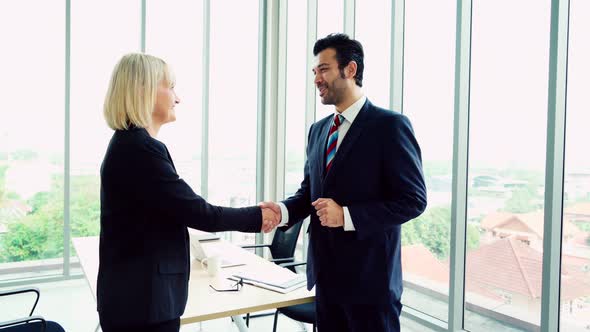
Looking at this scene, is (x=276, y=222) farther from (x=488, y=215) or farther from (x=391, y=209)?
(x=488, y=215)

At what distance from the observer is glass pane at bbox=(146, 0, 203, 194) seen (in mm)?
4785

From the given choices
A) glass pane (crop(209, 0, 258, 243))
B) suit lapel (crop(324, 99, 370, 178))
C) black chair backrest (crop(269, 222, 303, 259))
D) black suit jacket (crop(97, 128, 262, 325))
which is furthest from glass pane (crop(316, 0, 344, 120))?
black suit jacket (crop(97, 128, 262, 325))

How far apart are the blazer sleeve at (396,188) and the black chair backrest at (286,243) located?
175 centimetres

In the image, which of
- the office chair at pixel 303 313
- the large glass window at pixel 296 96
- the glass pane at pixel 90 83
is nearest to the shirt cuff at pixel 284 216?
the office chair at pixel 303 313

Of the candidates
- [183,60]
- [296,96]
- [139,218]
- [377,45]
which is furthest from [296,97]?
[139,218]

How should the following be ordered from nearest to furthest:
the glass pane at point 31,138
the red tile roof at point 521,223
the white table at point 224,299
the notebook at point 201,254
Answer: the white table at point 224,299
the red tile roof at point 521,223
the notebook at point 201,254
the glass pane at point 31,138

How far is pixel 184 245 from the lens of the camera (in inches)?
62.7

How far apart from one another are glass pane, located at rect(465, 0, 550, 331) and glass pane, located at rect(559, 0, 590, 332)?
13 centimetres

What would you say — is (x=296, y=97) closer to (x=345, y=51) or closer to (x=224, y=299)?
(x=345, y=51)

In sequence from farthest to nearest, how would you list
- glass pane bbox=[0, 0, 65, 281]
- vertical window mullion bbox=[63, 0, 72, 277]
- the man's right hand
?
1. vertical window mullion bbox=[63, 0, 72, 277]
2. glass pane bbox=[0, 0, 65, 281]
3. the man's right hand

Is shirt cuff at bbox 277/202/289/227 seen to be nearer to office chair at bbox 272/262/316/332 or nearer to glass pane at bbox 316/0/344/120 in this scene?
office chair at bbox 272/262/316/332

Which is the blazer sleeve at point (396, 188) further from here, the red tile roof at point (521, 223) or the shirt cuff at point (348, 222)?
the red tile roof at point (521, 223)

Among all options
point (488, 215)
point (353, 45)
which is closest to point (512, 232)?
point (488, 215)

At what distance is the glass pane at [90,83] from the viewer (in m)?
4.52
